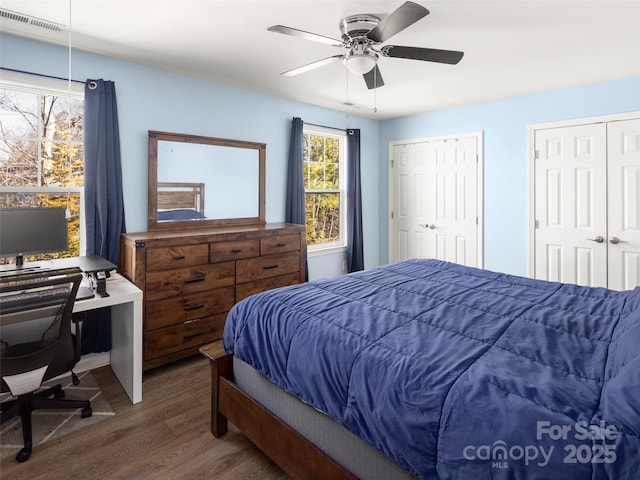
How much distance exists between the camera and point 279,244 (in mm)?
3531

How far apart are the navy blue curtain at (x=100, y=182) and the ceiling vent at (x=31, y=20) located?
0.42 metres

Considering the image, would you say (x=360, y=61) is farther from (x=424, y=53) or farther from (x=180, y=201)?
(x=180, y=201)

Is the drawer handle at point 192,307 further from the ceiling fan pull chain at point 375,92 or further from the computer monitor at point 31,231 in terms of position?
the ceiling fan pull chain at point 375,92

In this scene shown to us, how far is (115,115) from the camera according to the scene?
2.89 metres

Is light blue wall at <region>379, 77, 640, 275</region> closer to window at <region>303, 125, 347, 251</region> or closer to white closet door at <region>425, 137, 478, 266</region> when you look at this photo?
white closet door at <region>425, 137, 478, 266</region>

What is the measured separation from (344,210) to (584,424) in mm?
4151

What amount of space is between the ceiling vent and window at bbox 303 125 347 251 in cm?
257

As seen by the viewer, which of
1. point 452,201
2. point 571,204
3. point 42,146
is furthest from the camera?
point 452,201

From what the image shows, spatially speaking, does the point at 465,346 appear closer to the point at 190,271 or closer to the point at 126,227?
the point at 190,271

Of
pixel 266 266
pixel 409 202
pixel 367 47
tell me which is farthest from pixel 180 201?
pixel 409 202

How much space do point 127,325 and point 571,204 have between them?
13.9 ft

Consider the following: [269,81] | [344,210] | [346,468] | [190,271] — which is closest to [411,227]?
[344,210]

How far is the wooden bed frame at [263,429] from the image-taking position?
59.8 inches

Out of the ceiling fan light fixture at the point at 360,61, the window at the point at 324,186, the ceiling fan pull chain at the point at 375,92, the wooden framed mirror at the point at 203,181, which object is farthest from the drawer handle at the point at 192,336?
the ceiling fan pull chain at the point at 375,92
